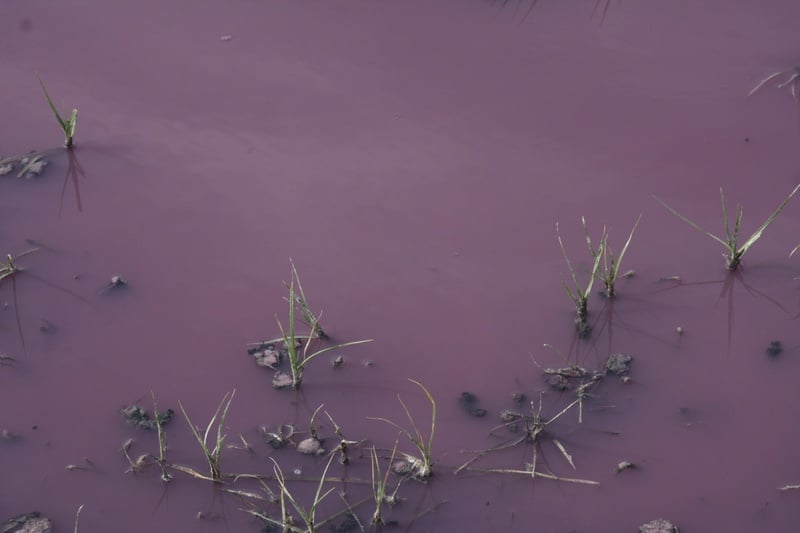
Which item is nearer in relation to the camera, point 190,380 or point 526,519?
point 526,519

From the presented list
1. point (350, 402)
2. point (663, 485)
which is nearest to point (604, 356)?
point (663, 485)

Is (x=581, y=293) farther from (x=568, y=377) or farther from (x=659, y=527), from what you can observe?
(x=659, y=527)

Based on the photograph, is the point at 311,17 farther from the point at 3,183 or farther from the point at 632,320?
the point at 632,320

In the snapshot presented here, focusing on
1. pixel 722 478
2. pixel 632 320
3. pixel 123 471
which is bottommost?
pixel 123 471

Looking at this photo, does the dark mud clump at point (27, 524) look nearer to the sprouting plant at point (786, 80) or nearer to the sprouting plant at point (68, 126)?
the sprouting plant at point (68, 126)

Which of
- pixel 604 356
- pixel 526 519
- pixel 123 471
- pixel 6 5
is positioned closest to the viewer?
pixel 526 519
